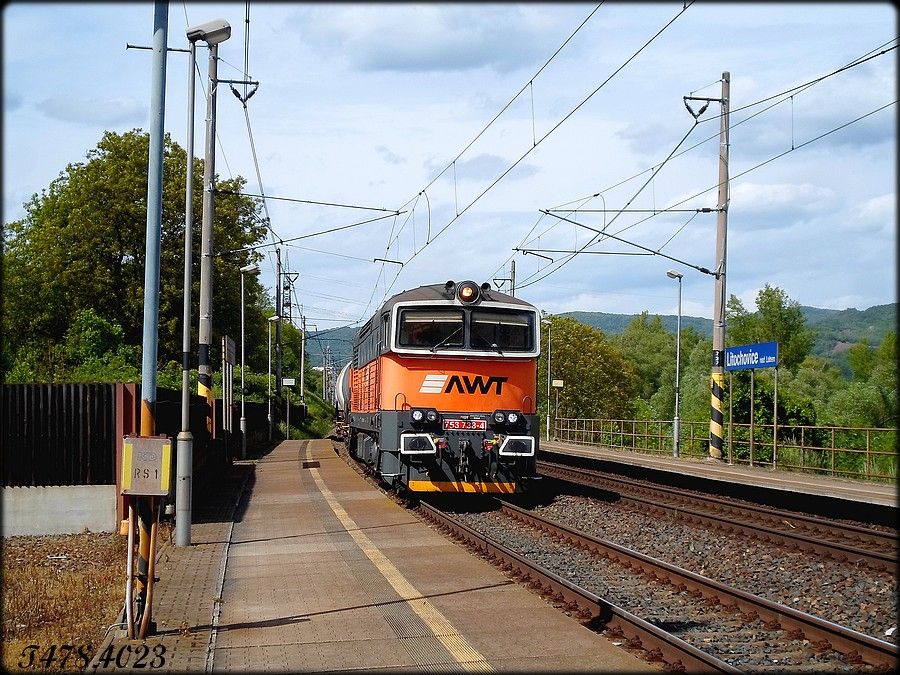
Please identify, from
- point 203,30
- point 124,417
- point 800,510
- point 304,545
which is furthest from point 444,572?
point 800,510

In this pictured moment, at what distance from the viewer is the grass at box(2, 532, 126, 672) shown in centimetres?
810

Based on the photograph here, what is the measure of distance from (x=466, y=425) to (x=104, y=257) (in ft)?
110

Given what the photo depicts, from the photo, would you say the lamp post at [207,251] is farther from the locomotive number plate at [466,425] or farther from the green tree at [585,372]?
the green tree at [585,372]

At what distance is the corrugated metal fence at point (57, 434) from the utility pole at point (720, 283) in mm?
19446

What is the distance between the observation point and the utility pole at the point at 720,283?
29297 mm

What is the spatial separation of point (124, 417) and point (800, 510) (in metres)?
11.7

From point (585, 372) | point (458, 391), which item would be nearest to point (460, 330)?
point (458, 391)

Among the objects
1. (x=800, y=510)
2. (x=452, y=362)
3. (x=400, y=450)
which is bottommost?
(x=800, y=510)

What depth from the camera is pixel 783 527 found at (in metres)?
14.8

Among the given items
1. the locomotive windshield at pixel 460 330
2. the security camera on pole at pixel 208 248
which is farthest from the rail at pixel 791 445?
the security camera on pole at pixel 208 248

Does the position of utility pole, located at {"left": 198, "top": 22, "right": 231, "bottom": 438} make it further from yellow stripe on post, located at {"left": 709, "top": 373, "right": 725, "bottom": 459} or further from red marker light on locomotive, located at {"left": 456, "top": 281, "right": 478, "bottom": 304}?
yellow stripe on post, located at {"left": 709, "top": 373, "right": 725, "bottom": 459}

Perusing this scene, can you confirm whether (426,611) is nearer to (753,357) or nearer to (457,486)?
(457,486)

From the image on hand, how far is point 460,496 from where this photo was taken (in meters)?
19.2

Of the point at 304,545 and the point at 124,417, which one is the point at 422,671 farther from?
the point at 124,417
